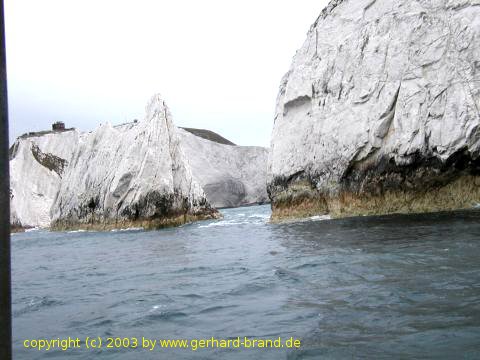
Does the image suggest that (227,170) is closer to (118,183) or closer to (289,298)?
(118,183)

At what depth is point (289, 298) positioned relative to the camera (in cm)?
693

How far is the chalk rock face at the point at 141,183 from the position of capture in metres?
30.9

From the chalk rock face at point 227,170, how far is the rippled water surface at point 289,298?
55837mm

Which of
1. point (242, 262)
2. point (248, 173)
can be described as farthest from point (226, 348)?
point (248, 173)

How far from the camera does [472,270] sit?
7484 mm

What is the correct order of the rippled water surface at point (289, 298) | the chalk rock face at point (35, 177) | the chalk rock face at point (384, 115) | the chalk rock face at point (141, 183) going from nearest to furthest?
1. the rippled water surface at point (289, 298)
2. the chalk rock face at point (384, 115)
3. the chalk rock face at point (141, 183)
4. the chalk rock face at point (35, 177)

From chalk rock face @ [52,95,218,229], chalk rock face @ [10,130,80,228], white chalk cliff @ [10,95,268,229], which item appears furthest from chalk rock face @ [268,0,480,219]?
chalk rock face @ [10,130,80,228]

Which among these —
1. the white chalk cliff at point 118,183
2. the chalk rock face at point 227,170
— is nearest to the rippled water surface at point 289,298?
Answer: the white chalk cliff at point 118,183

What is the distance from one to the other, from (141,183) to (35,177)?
3255 cm

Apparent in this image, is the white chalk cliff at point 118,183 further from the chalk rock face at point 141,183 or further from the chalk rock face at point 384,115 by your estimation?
the chalk rock face at point 384,115

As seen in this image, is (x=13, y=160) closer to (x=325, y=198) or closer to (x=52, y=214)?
(x=52, y=214)

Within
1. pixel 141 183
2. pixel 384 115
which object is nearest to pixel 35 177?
pixel 141 183

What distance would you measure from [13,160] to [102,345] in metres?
62.3

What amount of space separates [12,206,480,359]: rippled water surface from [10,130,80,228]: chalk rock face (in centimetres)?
4582
